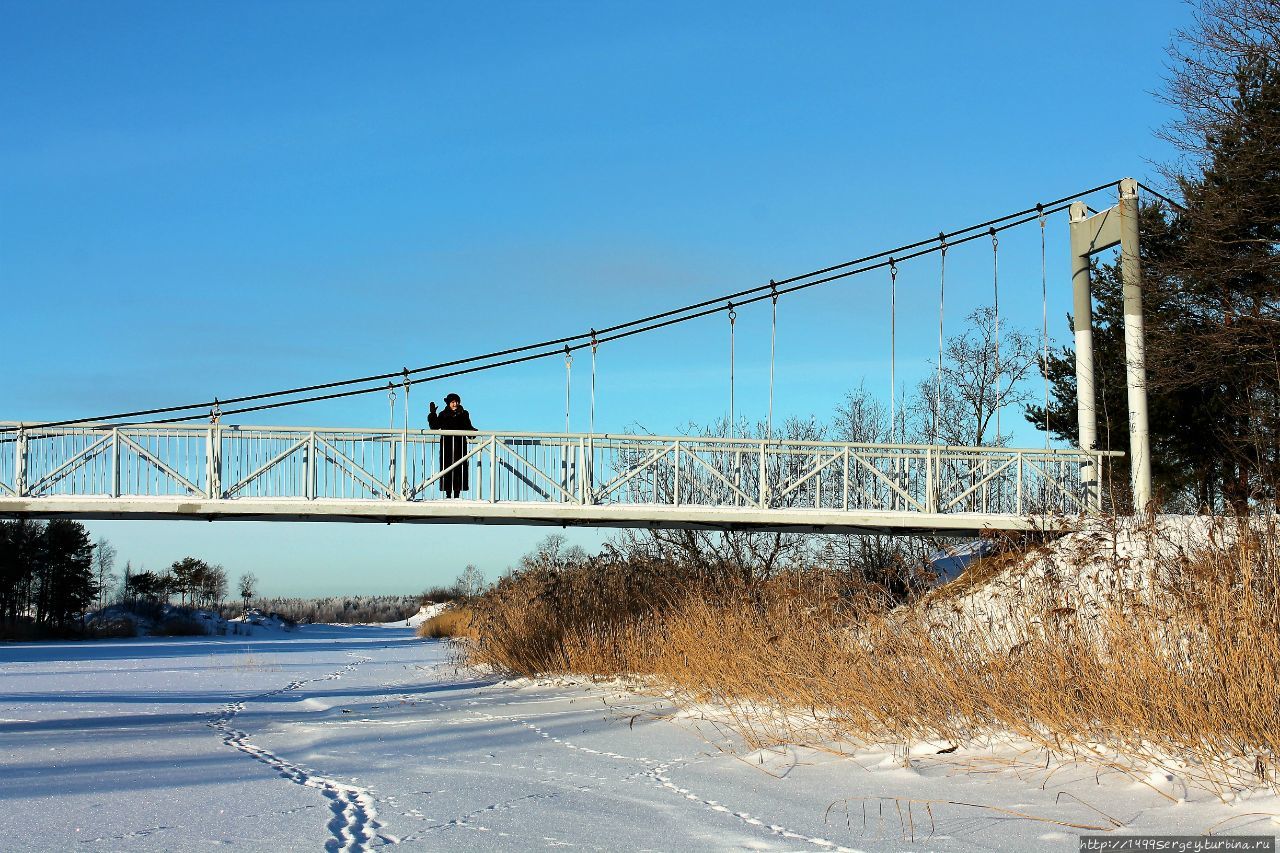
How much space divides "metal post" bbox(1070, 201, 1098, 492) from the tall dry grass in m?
8.57

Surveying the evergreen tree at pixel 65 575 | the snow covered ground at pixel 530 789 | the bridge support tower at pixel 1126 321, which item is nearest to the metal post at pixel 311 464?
the snow covered ground at pixel 530 789

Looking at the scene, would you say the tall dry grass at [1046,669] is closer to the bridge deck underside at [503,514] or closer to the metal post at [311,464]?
the bridge deck underside at [503,514]

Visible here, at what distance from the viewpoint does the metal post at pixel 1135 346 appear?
18434 mm

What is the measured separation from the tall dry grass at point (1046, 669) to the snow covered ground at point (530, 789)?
0.27 meters

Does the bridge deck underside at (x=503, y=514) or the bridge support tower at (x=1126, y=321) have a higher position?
the bridge support tower at (x=1126, y=321)

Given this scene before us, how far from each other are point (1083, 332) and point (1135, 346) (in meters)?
0.85

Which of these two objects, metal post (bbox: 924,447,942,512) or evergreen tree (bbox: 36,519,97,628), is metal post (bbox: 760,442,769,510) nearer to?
metal post (bbox: 924,447,942,512)

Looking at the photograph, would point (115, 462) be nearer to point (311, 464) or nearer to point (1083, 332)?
point (311, 464)

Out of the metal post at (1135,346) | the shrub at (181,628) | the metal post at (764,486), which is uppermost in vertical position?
the metal post at (1135,346)

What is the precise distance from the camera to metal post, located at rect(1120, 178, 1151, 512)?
1843 cm

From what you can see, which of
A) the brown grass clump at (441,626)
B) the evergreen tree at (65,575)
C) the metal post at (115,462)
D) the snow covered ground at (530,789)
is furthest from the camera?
the evergreen tree at (65,575)

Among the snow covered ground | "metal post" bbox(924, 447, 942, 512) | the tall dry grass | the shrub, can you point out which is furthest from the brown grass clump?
the tall dry grass

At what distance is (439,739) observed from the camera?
10.1m

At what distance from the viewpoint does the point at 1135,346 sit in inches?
753
